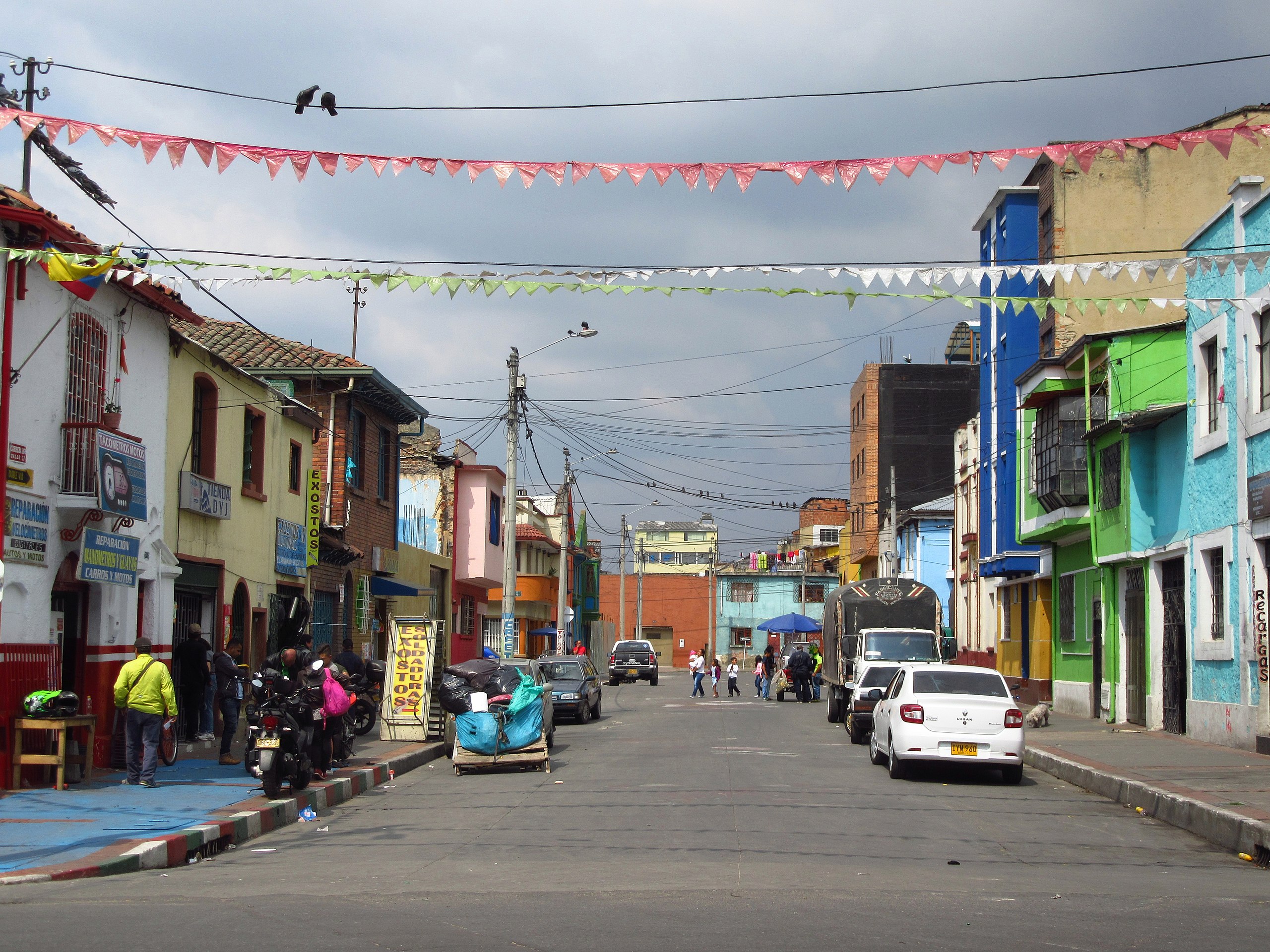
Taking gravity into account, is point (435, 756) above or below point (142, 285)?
below

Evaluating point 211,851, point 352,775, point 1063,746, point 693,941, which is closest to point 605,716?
point 1063,746

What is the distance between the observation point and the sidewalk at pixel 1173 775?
476 inches

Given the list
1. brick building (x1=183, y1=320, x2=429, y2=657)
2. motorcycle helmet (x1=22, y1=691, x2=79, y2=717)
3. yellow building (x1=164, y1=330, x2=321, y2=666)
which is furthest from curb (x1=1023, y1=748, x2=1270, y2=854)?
brick building (x1=183, y1=320, x2=429, y2=657)

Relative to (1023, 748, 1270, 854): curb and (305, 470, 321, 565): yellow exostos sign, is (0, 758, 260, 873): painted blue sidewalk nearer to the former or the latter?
(1023, 748, 1270, 854): curb

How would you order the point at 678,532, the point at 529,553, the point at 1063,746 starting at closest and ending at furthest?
the point at 1063,746 < the point at 529,553 < the point at 678,532

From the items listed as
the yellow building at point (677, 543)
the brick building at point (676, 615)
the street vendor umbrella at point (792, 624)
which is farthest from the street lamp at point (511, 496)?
the yellow building at point (677, 543)

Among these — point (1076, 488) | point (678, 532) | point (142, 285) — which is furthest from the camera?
point (678, 532)

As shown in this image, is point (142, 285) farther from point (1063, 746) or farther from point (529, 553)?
point (529, 553)

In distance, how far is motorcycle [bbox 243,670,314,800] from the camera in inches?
538

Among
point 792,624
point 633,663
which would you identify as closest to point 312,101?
point 792,624

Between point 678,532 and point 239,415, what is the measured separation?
314 ft

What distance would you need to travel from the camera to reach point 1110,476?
25.7m

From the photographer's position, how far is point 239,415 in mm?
22562

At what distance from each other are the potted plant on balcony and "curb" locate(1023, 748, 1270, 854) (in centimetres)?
1331
